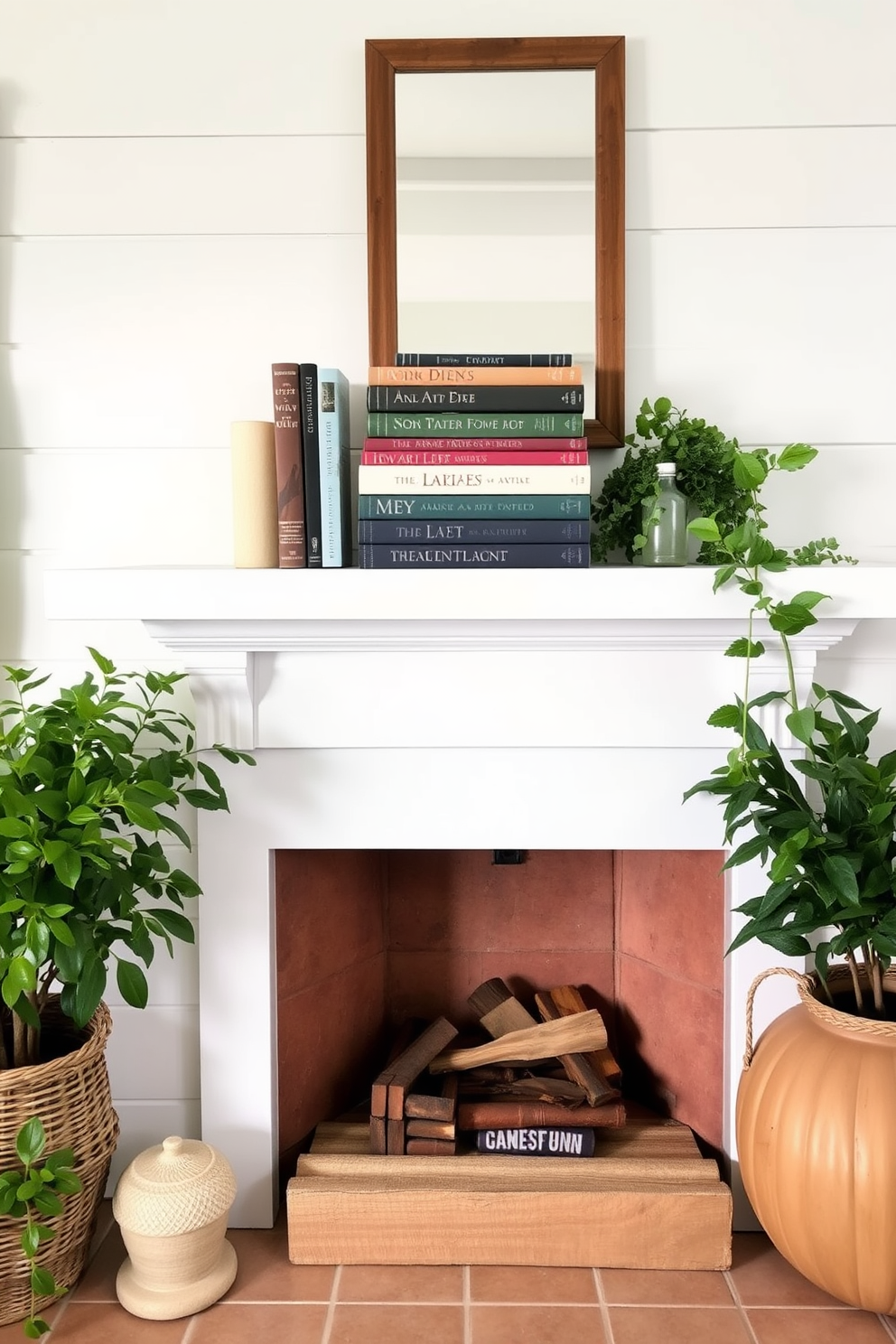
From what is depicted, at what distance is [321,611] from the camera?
1469mm

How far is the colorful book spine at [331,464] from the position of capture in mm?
1525

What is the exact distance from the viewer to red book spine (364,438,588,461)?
150 cm

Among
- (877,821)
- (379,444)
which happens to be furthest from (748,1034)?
(379,444)

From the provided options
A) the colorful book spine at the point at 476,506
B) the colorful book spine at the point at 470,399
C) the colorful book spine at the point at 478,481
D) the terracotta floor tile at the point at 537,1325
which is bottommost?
the terracotta floor tile at the point at 537,1325

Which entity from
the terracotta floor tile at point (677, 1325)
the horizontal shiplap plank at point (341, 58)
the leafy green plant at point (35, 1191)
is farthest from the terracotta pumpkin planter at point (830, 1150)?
the horizontal shiplap plank at point (341, 58)

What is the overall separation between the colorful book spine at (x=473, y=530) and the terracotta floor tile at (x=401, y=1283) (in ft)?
3.41

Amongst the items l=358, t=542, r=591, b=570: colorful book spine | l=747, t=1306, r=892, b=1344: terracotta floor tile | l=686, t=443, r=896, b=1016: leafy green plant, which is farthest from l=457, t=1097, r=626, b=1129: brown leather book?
l=358, t=542, r=591, b=570: colorful book spine

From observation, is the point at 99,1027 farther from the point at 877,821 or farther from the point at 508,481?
the point at 877,821

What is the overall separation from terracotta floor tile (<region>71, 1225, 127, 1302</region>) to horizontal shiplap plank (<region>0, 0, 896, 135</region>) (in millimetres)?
1714

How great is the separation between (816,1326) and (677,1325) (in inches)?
7.2

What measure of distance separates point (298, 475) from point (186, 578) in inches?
8.7

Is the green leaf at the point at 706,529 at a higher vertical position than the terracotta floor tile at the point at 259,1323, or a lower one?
higher

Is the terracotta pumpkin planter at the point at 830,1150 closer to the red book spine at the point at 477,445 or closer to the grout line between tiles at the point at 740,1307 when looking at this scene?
the grout line between tiles at the point at 740,1307

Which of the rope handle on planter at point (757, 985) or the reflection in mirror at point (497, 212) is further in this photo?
the reflection in mirror at point (497, 212)
